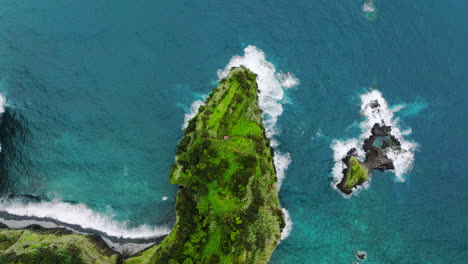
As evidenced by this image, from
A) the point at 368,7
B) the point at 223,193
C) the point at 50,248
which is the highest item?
the point at 368,7

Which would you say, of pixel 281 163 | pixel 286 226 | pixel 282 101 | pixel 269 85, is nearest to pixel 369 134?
pixel 282 101

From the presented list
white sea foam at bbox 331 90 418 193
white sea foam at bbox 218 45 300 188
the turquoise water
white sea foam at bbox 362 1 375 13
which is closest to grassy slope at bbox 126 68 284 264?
white sea foam at bbox 218 45 300 188

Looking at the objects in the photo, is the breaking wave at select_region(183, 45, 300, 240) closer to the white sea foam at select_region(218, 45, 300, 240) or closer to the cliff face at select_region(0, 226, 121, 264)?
the white sea foam at select_region(218, 45, 300, 240)

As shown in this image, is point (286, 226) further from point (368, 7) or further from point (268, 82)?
point (368, 7)

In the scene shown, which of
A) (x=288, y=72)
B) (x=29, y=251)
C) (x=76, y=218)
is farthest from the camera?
(x=288, y=72)

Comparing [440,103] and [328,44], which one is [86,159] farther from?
[440,103]

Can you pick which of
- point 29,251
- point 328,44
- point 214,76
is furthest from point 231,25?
point 29,251
